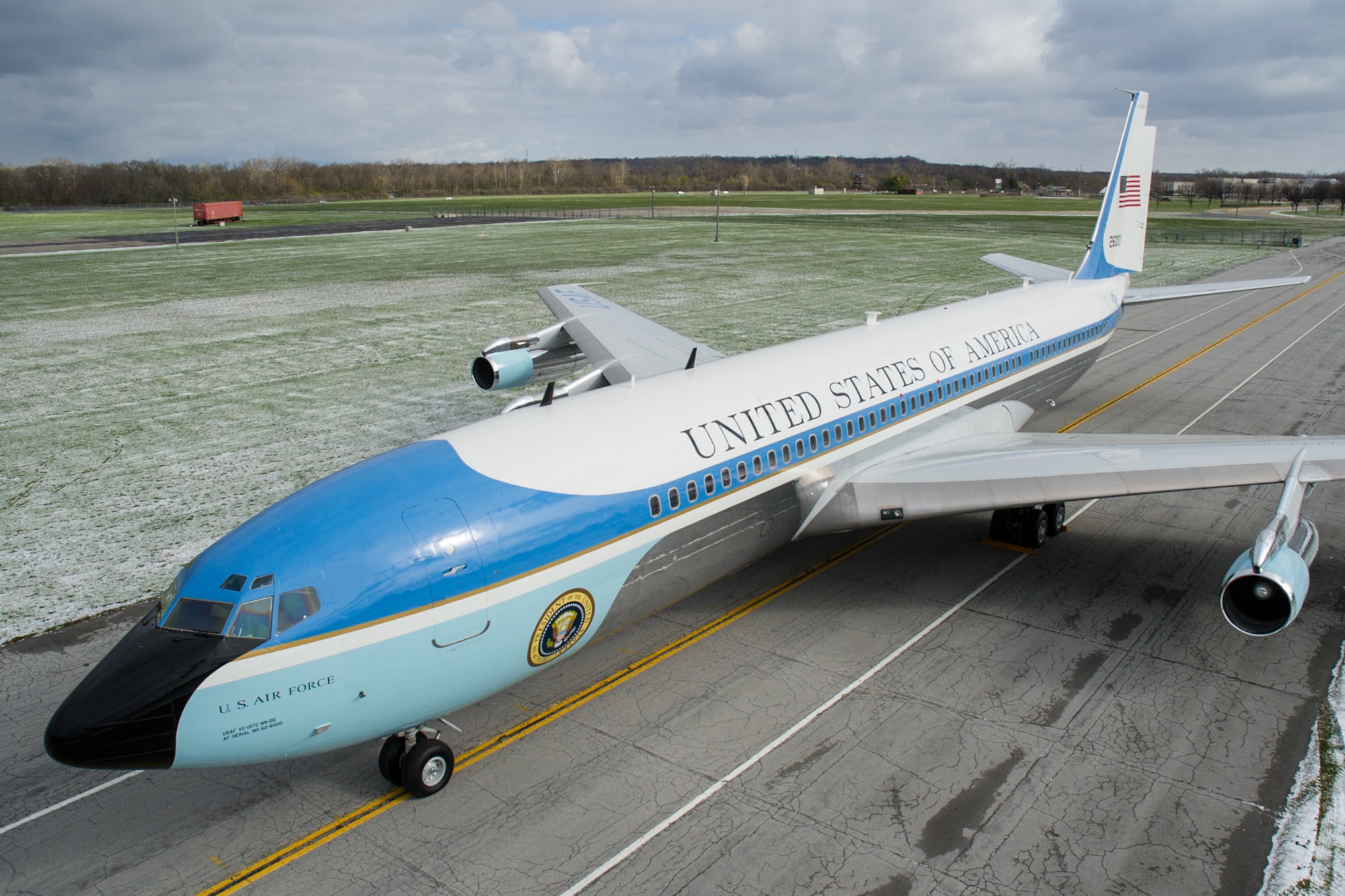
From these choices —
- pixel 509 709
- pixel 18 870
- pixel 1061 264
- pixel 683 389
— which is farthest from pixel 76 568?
pixel 1061 264

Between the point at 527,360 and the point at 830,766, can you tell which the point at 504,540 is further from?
the point at 527,360

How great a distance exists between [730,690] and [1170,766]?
603 centimetres

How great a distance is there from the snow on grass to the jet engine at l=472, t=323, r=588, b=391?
17067 millimetres

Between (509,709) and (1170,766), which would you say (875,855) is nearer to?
(1170,766)

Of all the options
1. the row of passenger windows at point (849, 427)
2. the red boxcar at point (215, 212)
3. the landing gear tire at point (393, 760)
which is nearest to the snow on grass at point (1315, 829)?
the row of passenger windows at point (849, 427)

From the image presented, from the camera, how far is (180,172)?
19750 cm

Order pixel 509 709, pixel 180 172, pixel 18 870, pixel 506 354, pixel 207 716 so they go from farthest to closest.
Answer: pixel 180 172 → pixel 506 354 → pixel 509 709 → pixel 18 870 → pixel 207 716

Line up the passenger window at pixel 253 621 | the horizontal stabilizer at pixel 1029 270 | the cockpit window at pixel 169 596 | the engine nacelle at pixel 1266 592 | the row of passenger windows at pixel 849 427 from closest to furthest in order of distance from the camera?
1. the passenger window at pixel 253 621
2. the cockpit window at pixel 169 596
3. the engine nacelle at pixel 1266 592
4. the row of passenger windows at pixel 849 427
5. the horizontal stabilizer at pixel 1029 270

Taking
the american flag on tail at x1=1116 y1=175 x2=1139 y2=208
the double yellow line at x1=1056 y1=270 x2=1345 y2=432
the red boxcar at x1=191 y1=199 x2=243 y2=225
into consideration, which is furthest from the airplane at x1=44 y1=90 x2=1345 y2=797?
the red boxcar at x1=191 y1=199 x2=243 y2=225

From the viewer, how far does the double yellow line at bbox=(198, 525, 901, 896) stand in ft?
32.1

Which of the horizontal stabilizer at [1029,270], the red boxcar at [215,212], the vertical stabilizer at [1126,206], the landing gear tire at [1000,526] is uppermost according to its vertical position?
the red boxcar at [215,212]

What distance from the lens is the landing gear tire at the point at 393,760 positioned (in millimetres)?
11047

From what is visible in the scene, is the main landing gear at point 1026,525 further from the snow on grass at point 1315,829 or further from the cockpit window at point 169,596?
the cockpit window at point 169,596

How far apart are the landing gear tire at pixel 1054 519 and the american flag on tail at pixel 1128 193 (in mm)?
13945
